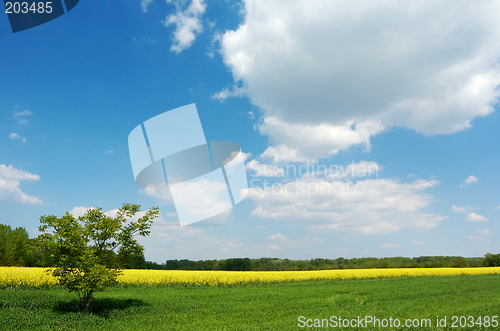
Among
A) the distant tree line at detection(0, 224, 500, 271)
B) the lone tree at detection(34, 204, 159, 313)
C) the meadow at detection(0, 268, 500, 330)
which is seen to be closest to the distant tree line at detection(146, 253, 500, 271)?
the distant tree line at detection(0, 224, 500, 271)

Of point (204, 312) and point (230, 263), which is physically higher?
point (204, 312)

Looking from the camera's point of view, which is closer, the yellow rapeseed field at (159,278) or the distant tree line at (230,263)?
the yellow rapeseed field at (159,278)

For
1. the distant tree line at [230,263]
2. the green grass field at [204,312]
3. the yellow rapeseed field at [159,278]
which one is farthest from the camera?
the distant tree line at [230,263]

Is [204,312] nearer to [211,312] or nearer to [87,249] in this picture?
[211,312]

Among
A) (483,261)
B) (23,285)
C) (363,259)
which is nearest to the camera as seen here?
(23,285)

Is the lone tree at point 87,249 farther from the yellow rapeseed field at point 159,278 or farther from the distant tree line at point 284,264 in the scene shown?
the distant tree line at point 284,264

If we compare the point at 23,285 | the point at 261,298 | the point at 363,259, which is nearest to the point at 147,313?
the point at 261,298

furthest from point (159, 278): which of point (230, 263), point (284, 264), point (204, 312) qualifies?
point (284, 264)

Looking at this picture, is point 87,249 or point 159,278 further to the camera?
point 159,278

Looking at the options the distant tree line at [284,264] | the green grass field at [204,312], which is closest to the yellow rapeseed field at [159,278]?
the green grass field at [204,312]

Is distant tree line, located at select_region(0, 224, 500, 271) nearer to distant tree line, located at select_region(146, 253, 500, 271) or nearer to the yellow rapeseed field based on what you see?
distant tree line, located at select_region(146, 253, 500, 271)

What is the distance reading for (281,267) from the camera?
206ft

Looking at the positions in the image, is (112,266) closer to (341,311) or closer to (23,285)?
(341,311)

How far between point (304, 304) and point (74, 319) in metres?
9.70
